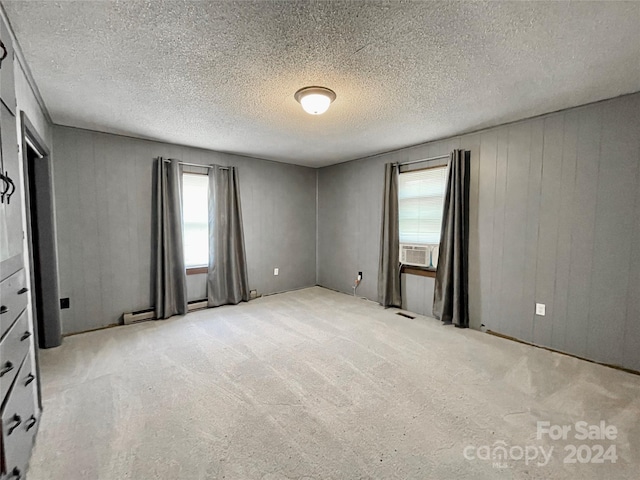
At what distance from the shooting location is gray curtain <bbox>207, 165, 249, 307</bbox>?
4.20m

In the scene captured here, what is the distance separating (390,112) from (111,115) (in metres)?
2.70

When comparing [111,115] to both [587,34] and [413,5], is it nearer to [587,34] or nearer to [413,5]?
[413,5]

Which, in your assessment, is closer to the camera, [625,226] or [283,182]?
[625,226]

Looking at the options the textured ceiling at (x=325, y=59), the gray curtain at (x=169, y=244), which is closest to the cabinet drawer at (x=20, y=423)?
the textured ceiling at (x=325, y=59)

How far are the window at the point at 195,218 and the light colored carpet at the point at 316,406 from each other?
47.9 inches

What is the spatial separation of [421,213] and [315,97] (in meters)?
2.38

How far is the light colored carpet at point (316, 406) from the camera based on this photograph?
1.52m

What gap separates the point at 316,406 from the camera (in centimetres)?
200

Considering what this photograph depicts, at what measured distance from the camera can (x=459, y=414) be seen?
75.2 inches

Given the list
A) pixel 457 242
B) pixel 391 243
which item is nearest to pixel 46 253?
pixel 391 243

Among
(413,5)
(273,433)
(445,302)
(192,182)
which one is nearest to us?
(413,5)

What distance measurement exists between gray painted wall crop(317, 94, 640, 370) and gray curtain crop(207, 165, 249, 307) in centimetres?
277

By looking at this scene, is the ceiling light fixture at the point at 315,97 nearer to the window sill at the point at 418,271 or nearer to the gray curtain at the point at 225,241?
the gray curtain at the point at 225,241

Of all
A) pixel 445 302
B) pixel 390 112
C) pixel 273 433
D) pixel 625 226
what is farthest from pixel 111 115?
pixel 625 226
